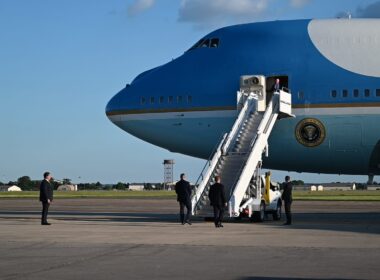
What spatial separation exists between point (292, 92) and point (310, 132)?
62.1 inches

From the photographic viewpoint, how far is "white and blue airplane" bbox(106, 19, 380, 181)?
27.6 m

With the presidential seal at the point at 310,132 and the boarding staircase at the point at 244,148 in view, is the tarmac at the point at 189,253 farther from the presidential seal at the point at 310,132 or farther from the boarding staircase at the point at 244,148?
the presidential seal at the point at 310,132

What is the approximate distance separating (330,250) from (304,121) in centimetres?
1289

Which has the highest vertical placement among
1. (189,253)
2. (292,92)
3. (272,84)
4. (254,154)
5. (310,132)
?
(272,84)

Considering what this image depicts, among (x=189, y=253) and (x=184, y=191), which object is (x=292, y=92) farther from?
(x=189, y=253)

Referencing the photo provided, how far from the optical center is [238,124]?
27.7m

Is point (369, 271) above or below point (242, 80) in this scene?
below

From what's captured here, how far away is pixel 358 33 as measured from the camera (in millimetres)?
28125

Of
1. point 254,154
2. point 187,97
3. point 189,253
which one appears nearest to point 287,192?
point 254,154

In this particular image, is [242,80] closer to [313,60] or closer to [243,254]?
[313,60]

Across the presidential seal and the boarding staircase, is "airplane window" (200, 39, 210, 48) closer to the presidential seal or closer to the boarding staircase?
the boarding staircase

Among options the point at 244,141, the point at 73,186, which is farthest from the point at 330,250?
the point at 73,186

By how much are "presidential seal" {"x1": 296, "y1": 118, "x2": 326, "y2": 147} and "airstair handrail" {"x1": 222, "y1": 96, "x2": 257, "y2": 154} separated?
193cm

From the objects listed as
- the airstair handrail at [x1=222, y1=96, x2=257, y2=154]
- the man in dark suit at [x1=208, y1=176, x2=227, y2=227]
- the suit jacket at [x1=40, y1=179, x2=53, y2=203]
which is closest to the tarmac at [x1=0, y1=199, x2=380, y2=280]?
the man in dark suit at [x1=208, y1=176, x2=227, y2=227]
